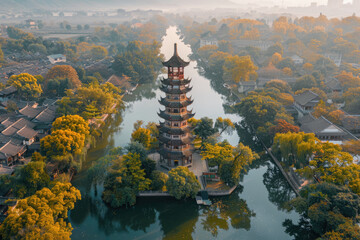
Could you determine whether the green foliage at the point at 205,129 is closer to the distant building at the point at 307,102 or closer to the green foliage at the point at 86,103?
the green foliage at the point at 86,103

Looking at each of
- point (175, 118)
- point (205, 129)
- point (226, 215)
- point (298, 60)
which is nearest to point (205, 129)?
point (205, 129)

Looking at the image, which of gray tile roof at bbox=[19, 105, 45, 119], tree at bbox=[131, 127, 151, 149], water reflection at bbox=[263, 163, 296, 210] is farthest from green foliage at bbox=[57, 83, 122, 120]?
water reflection at bbox=[263, 163, 296, 210]

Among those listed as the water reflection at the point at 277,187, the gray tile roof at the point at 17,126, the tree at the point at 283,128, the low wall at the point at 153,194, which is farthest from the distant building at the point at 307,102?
the gray tile roof at the point at 17,126

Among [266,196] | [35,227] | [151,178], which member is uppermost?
[35,227]

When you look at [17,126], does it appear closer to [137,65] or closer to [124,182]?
[124,182]

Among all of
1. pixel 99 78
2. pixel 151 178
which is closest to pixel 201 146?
pixel 151 178

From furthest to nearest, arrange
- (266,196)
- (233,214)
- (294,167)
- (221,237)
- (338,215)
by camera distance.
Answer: (294,167) < (266,196) < (233,214) < (221,237) < (338,215)

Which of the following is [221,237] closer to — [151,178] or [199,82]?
[151,178]
